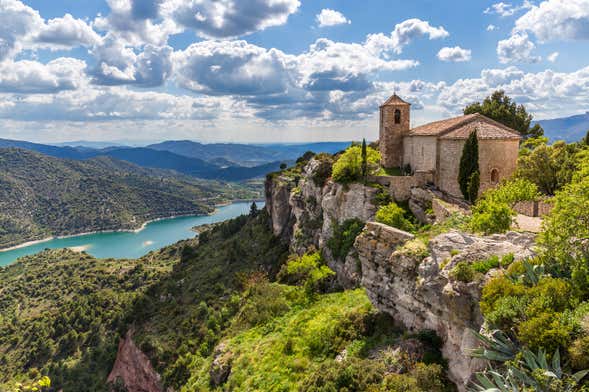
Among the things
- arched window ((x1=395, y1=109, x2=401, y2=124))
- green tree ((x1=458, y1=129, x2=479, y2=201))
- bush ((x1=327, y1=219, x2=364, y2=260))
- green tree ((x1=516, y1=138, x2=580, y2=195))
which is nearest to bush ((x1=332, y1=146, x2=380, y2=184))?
bush ((x1=327, y1=219, x2=364, y2=260))

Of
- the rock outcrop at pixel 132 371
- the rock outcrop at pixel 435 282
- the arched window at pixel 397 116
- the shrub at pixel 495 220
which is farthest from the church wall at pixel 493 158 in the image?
the rock outcrop at pixel 132 371

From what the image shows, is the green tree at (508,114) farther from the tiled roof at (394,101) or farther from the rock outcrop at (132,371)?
the rock outcrop at (132,371)

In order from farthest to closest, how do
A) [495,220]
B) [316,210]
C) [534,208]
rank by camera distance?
[316,210], [534,208], [495,220]

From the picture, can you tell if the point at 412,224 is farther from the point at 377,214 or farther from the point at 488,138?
the point at 488,138

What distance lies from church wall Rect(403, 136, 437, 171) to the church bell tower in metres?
0.98

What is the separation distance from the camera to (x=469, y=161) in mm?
30344

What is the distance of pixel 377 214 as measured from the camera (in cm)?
3103

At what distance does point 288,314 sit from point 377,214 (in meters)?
11.9

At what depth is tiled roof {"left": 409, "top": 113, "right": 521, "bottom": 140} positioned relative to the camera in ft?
103

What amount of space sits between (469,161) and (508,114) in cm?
2899

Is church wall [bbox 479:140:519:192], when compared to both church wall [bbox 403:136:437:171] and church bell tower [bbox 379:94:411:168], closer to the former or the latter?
church wall [bbox 403:136:437:171]

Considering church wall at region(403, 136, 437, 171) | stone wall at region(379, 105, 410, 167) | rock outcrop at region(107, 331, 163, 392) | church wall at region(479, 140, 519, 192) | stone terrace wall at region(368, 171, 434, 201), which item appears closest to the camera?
church wall at region(479, 140, 519, 192)

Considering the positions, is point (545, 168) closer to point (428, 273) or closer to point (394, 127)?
point (394, 127)

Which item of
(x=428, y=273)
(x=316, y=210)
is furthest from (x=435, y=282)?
(x=316, y=210)
